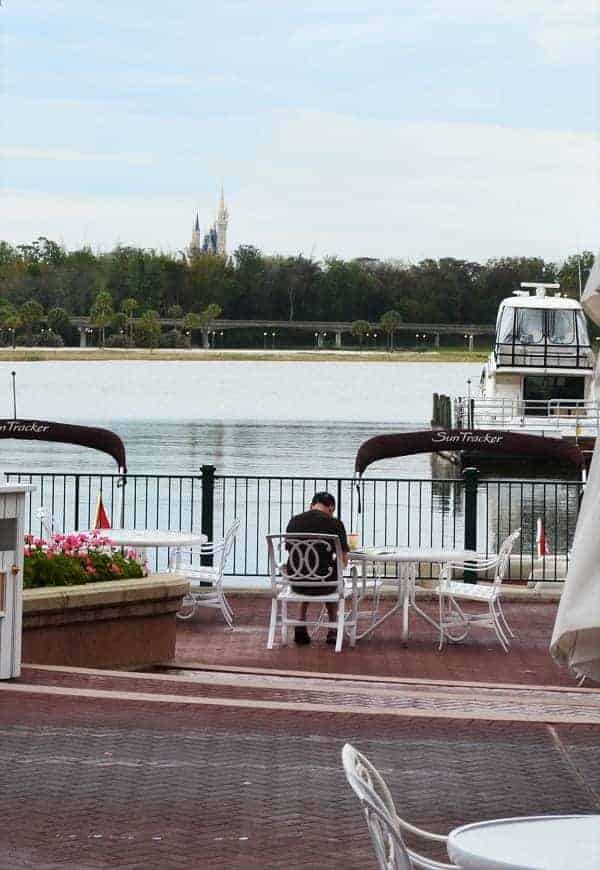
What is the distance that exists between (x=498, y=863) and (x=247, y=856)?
2294mm

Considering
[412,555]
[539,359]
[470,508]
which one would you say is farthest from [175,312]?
[412,555]

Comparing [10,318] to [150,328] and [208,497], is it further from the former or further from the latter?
[208,497]

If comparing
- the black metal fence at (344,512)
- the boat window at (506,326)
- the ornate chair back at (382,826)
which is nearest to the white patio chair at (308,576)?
the black metal fence at (344,512)

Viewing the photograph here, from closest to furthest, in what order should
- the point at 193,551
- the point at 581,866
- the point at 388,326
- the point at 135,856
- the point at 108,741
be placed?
the point at 581,866 < the point at 135,856 < the point at 108,741 < the point at 193,551 < the point at 388,326

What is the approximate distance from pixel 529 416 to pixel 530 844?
59.3 m

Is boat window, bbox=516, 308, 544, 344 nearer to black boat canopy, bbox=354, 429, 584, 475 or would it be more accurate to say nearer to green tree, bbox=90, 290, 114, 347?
black boat canopy, bbox=354, 429, 584, 475

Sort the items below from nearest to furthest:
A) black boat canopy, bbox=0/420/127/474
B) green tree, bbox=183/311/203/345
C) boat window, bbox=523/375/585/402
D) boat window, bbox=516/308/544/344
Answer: black boat canopy, bbox=0/420/127/474, boat window, bbox=523/375/585/402, boat window, bbox=516/308/544/344, green tree, bbox=183/311/203/345

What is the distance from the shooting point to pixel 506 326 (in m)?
69.5

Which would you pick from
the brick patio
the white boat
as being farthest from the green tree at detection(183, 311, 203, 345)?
the brick patio

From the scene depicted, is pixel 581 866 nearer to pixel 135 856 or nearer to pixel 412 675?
pixel 135 856

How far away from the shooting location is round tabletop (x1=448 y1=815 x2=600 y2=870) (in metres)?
4.53

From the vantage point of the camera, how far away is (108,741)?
8.62 m

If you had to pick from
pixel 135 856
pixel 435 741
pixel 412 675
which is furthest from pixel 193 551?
pixel 135 856

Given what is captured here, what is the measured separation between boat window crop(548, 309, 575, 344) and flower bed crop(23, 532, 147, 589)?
189 feet
